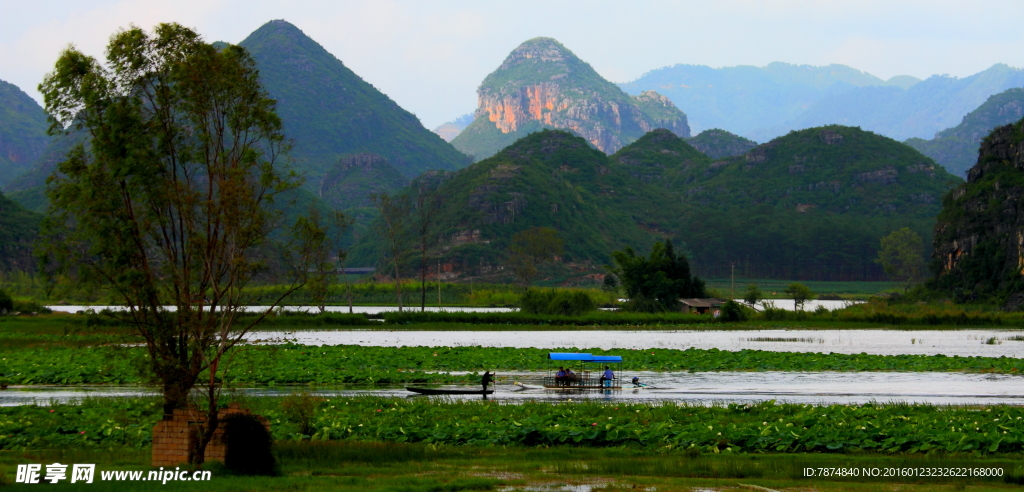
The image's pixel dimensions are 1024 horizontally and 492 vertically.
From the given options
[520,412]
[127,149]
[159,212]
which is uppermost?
[127,149]

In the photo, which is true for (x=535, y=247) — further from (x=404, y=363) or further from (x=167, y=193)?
(x=167, y=193)

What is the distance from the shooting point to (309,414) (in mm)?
26078

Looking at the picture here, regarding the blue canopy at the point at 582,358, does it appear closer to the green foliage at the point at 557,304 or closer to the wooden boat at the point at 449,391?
the wooden boat at the point at 449,391

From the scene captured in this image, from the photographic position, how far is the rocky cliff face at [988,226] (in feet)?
432

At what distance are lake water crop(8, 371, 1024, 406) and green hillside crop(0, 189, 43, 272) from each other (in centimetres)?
15281

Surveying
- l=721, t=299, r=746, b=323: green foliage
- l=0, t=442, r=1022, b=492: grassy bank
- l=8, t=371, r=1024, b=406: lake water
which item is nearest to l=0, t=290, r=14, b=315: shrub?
l=8, t=371, r=1024, b=406: lake water

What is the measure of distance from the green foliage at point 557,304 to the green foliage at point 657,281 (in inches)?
339

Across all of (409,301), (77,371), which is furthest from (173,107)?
(409,301)

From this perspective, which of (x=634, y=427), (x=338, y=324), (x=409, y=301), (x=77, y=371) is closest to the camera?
(x=634, y=427)

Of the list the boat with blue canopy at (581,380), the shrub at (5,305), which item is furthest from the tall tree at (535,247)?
the boat with blue canopy at (581,380)

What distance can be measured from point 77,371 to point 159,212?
26.6 meters

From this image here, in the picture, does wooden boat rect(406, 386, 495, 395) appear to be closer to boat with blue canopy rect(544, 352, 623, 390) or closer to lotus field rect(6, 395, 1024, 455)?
boat with blue canopy rect(544, 352, 623, 390)

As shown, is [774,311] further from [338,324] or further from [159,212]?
[159,212]

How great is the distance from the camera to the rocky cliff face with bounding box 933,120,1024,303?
5187 inches
